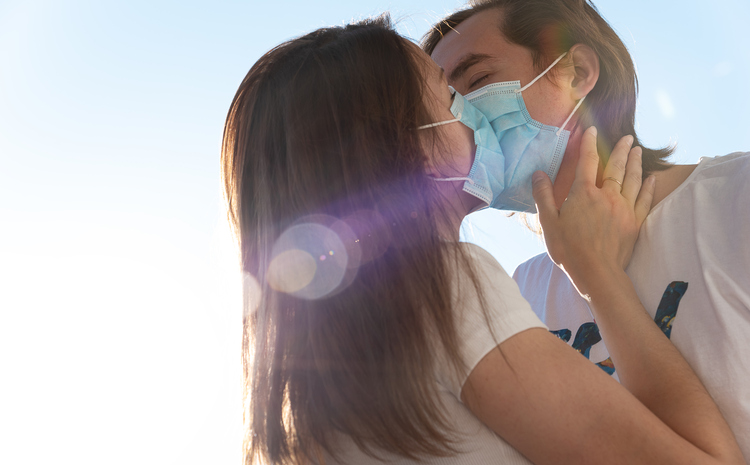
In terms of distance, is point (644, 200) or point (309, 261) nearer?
point (309, 261)

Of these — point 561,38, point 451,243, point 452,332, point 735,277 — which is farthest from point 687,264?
point 561,38

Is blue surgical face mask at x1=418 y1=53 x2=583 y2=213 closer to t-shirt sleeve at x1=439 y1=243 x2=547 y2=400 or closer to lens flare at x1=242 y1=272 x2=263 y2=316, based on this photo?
t-shirt sleeve at x1=439 y1=243 x2=547 y2=400

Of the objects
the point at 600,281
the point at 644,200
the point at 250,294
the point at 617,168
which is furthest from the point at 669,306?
the point at 250,294

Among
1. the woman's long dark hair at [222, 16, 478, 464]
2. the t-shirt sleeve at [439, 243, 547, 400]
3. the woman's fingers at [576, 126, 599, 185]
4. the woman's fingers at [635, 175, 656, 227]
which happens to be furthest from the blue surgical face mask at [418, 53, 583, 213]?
the t-shirt sleeve at [439, 243, 547, 400]

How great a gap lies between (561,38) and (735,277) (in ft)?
4.60

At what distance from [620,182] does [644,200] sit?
0.11 metres

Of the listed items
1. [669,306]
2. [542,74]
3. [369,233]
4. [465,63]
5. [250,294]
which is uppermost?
[465,63]

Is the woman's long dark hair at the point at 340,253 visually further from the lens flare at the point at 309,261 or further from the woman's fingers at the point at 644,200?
the woman's fingers at the point at 644,200

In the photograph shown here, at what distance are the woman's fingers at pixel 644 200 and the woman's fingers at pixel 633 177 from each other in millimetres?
22

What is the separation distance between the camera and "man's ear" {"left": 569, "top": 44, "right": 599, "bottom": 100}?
94.7 inches

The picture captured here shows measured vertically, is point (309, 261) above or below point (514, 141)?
below

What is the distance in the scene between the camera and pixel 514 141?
221 centimetres

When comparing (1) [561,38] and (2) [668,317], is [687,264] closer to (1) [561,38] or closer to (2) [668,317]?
(2) [668,317]

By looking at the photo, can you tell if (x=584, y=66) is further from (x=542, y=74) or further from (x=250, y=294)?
(x=250, y=294)
